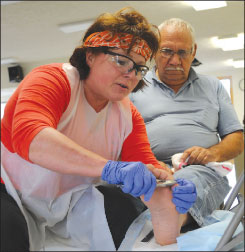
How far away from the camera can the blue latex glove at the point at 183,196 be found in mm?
905

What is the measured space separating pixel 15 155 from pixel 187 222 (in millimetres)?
582

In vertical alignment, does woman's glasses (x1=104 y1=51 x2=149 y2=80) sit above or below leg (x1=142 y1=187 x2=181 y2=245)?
above

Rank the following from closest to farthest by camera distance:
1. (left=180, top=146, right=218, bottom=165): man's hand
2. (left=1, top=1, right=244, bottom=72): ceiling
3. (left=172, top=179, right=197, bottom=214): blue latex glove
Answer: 1. (left=172, top=179, right=197, bottom=214): blue latex glove
2. (left=180, top=146, right=218, bottom=165): man's hand
3. (left=1, top=1, right=244, bottom=72): ceiling

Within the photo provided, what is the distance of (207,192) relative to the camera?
3.77 feet

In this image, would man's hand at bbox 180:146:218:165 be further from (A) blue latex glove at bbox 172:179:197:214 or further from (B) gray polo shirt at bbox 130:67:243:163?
(A) blue latex glove at bbox 172:179:197:214

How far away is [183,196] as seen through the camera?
905mm

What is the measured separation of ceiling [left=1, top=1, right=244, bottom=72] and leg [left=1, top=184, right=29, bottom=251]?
97.3 inches

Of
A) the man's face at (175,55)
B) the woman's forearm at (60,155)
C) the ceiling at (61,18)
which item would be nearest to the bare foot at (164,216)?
the woman's forearm at (60,155)

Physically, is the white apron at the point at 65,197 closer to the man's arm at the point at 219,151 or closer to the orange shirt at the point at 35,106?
the orange shirt at the point at 35,106

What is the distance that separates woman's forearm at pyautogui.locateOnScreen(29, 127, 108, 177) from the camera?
80 cm

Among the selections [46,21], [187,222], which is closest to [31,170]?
[187,222]

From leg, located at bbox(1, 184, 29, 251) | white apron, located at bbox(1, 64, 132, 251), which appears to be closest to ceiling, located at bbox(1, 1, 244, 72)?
white apron, located at bbox(1, 64, 132, 251)

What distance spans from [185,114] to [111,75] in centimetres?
63

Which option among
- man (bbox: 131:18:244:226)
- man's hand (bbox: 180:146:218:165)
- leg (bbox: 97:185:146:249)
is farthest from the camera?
man (bbox: 131:18:244:226)
